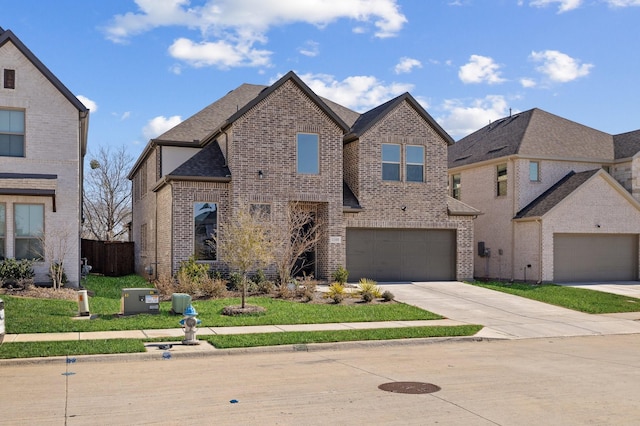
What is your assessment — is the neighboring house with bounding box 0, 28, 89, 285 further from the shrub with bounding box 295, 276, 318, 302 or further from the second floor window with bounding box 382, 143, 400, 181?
the second floor window with bounding box 382, 143, 400, 181

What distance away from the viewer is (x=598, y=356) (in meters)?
12.6

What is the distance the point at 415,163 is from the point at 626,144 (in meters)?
11.4

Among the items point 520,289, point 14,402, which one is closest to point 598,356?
point 14,402

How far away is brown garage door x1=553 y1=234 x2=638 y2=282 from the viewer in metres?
28.3

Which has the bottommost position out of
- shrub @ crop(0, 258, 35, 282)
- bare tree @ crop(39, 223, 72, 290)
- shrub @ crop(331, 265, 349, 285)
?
shrub @ crop(331, 265, 349, 285)

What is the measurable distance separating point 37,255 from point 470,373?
51.0 feet

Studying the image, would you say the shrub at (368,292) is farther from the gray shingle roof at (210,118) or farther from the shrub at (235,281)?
the gray shingle roof at (210,118)

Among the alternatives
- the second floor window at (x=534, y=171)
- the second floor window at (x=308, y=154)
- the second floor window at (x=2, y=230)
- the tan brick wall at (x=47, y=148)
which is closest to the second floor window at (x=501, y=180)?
the second floor window at (x=534, y=171)

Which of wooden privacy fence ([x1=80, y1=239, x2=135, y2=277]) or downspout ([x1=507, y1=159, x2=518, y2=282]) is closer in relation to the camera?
downspout ([x1=507, y1=159, x2=518, y2=282])

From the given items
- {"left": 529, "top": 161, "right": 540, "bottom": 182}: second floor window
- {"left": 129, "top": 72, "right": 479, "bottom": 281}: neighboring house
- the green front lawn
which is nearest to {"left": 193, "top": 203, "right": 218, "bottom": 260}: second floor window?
{"left": 129, "top": 72, "right": 479, "bottom": 281}: neighboring house

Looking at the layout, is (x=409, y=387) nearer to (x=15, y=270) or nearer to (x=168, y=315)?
(x=168, y=315)

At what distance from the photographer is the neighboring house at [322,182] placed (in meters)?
23.4

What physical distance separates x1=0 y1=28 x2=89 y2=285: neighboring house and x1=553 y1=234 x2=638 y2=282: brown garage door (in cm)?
1958

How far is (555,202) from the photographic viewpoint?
2783 cm
